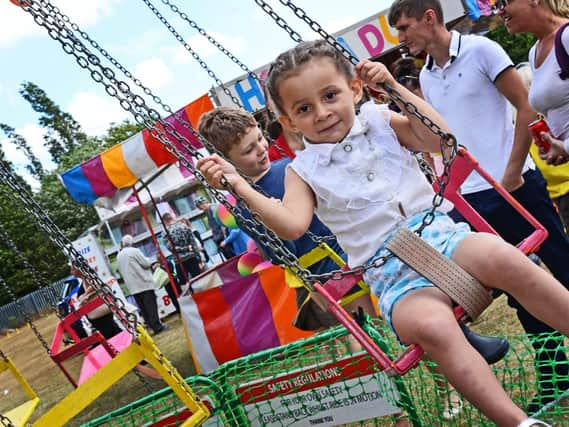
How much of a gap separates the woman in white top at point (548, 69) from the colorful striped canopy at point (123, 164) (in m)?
3.65

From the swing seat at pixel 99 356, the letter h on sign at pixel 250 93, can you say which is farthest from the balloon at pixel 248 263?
the letter h on sign at pixel 250 93

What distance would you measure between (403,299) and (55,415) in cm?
113

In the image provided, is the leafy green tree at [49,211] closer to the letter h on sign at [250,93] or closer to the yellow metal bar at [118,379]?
the letter h on sign at [250,93]

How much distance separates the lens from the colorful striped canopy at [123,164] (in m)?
5.68

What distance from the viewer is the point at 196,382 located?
238 centimetres

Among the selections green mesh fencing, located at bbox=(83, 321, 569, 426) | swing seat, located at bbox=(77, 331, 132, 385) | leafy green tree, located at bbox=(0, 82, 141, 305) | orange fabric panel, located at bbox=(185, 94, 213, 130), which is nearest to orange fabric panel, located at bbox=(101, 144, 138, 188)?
orange fabric panel, located at bbox=(185, 94, 213, 130)

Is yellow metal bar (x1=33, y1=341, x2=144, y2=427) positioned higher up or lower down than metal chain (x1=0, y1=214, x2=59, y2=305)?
lower down

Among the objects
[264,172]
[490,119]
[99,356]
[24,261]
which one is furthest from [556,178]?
[99,356]

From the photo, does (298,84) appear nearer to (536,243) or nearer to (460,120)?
(536,243)

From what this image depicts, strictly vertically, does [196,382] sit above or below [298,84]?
below

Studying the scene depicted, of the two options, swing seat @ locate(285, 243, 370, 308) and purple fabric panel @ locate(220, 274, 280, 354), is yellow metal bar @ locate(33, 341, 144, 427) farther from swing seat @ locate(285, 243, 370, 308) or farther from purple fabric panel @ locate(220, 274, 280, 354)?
purple fabric panel @ locate(220, 274, 280, 354)

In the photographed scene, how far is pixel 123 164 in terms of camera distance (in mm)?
5867

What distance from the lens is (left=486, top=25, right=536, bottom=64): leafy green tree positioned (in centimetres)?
1426

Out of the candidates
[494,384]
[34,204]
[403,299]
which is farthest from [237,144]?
[494,384]
